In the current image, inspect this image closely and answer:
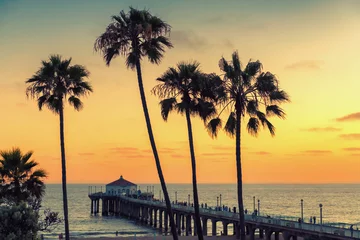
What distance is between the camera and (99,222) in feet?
380

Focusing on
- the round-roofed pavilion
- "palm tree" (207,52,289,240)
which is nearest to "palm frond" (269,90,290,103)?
"palm tree" (207,52,289,240)

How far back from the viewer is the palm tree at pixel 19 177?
28672 millimetres

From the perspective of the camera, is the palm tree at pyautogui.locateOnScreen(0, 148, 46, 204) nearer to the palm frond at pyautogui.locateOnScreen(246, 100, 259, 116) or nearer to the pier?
the palm frond at pyautogui.locateOnScreen(246, 100, 259, 116)

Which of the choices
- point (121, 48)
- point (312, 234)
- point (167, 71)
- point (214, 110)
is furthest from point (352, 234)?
point (121, 48)

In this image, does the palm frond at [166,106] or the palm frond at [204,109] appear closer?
the palm frond at [204,109]

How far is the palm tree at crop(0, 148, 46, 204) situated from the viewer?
2867cm

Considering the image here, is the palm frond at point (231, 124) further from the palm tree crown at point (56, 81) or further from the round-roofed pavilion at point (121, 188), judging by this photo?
the round-roofed pavilion at point (121, 188)

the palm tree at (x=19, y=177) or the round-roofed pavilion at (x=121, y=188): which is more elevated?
the palm tree at (x=19, y=177)

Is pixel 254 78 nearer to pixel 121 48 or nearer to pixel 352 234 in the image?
pixel 121 48

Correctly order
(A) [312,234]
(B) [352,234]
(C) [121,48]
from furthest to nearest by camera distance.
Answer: (A) [312,234], (B) [352,234], (C) [121,48]

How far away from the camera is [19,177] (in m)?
29.0

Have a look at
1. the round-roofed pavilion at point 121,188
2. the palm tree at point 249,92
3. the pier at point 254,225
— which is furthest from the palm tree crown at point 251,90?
the round-roofed pavilion at point 121,188

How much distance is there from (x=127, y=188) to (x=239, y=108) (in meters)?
120

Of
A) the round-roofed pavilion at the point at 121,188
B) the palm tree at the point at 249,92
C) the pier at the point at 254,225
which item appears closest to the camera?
the palm tree at the point at 249,92
